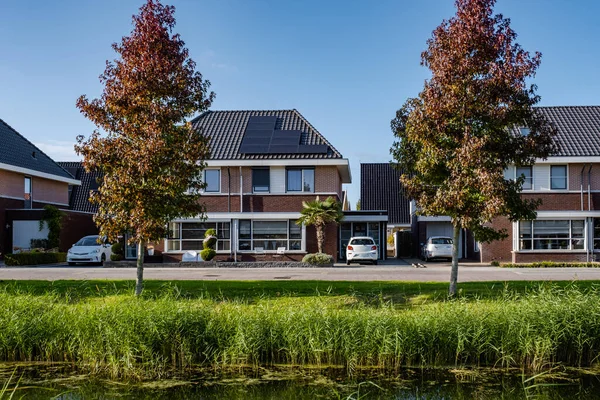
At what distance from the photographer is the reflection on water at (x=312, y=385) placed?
8.51 m

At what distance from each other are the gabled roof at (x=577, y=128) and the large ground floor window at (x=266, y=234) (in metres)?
14.1

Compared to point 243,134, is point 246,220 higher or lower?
lower

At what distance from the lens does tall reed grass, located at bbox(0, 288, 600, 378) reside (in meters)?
9.83

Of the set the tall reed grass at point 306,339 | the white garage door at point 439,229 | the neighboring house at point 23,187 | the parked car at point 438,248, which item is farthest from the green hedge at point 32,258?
the white garage door at point 439,229

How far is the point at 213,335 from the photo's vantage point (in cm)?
1012

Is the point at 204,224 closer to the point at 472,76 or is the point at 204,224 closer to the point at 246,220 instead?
the point at 246,220

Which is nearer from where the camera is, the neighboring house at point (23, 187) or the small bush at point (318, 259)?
the small bush at point (318, 259)

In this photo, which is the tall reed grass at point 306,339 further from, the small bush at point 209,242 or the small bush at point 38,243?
the small bush at point 38,243

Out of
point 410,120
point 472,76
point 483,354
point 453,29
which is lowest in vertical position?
point 483,354

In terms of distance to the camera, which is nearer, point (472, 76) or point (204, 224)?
point (472, 76)

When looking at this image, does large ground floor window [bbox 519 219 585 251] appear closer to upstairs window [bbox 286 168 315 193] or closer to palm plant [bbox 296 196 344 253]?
palm plant [bbox 296 196 344 253]

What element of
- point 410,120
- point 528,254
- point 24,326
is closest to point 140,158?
point 24,326

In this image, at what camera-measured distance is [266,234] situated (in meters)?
31.2

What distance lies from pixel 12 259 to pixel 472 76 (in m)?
24.6
